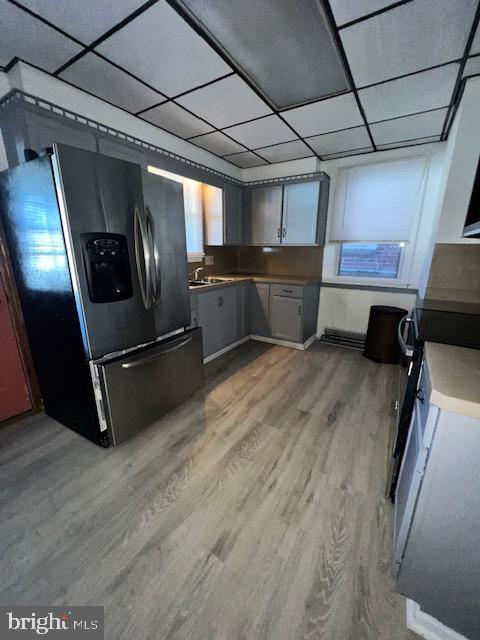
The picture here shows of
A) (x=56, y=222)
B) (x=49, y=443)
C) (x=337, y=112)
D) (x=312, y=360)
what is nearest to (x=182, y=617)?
(x=49, y=443)

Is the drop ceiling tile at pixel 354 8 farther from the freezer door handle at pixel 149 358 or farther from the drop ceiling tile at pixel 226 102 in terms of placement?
the freezer door handle at pixel 149 358

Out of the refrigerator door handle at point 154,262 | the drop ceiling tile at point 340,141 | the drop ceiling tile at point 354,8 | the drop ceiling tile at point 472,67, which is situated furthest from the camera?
the drop ceiling tile at point 340,141

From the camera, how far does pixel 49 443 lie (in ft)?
5.81

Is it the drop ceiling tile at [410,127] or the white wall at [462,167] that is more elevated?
the drop ceiling tile at [410,127]

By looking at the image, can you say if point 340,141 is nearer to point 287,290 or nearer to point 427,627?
A: point 287,290

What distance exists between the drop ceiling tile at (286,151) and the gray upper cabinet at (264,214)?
349 millimetres

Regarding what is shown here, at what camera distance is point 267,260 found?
158 inches

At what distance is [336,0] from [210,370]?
9.15ft

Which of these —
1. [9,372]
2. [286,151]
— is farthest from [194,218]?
[9,372]

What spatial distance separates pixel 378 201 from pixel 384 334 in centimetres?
167

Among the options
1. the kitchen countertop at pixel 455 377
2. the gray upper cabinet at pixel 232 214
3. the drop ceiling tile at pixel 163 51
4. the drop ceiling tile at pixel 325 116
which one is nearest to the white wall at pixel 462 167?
the drop ceiling tile at pixel 325 116

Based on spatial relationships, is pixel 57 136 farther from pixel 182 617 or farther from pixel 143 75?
pixel 182 617

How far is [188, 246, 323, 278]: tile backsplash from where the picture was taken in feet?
12.2

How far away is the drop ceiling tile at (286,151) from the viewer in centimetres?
287
